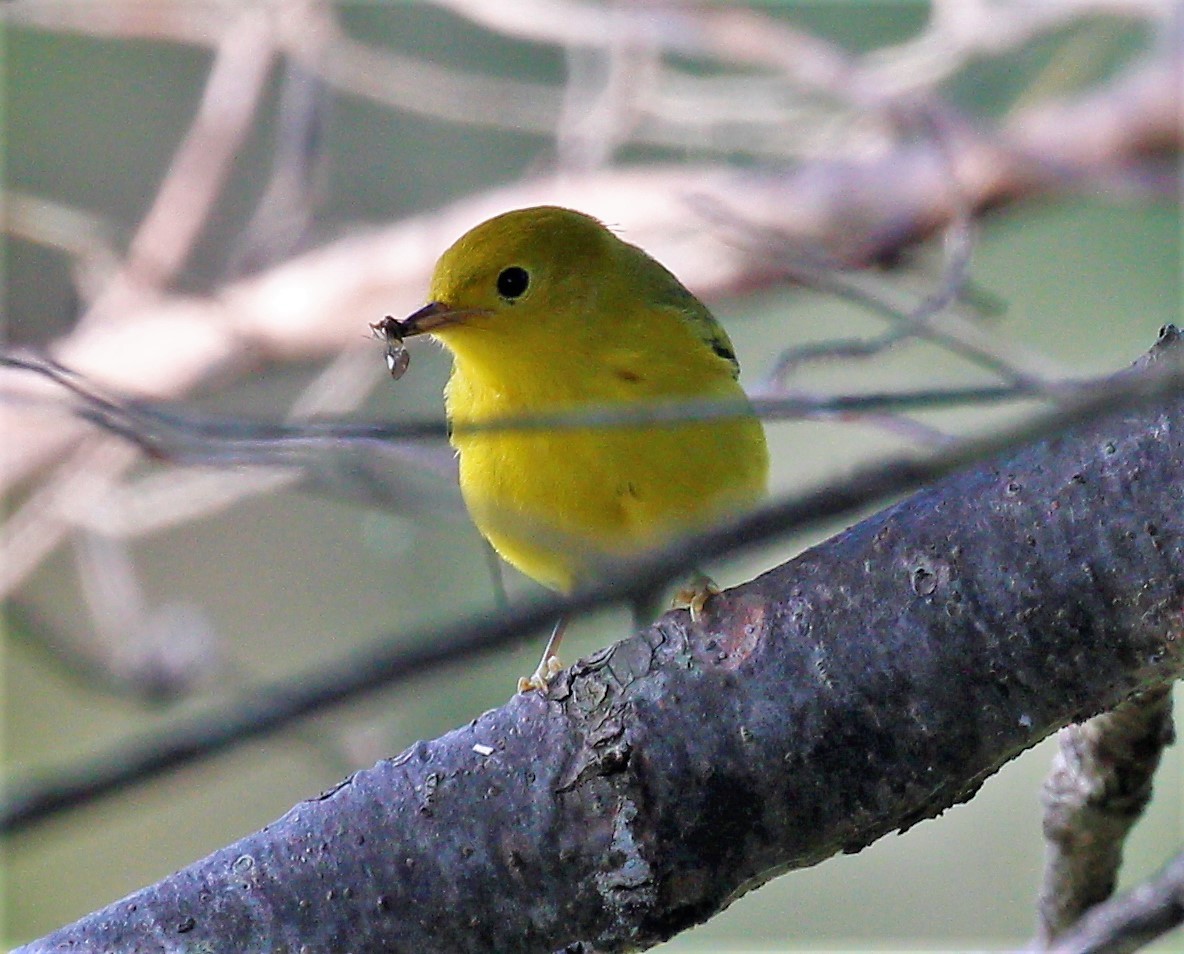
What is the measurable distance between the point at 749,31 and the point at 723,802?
4.00 metres

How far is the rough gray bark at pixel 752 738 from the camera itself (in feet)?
4.81

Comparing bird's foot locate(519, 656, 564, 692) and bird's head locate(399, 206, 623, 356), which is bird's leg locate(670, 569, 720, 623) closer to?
bird's foot locate(519, 656, 564, 692)

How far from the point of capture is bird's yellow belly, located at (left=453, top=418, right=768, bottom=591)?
7.61ft

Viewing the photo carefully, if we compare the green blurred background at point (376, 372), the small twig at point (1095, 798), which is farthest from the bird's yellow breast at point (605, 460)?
the green blurred background at point (376, 372)

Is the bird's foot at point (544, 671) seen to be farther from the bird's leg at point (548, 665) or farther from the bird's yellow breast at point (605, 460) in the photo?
the bird's yellow breast at point (605, 460)

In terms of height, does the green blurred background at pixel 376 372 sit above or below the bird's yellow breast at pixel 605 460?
above

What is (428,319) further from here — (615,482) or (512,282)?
(615,482)

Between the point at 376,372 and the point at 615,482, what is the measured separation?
3.38 m

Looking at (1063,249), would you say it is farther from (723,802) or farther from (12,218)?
(723,802)

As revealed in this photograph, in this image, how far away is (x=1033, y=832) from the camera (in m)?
5.57

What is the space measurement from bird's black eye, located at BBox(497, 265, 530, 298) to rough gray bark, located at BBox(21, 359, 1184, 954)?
1202 mm

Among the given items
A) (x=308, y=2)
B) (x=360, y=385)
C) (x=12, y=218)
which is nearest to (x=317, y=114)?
(x=308, y=2)

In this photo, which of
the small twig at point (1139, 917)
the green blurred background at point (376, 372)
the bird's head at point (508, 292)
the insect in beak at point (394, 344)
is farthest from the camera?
the green blurred background at point (376, 372)

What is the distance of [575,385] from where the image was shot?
2.54 meters
